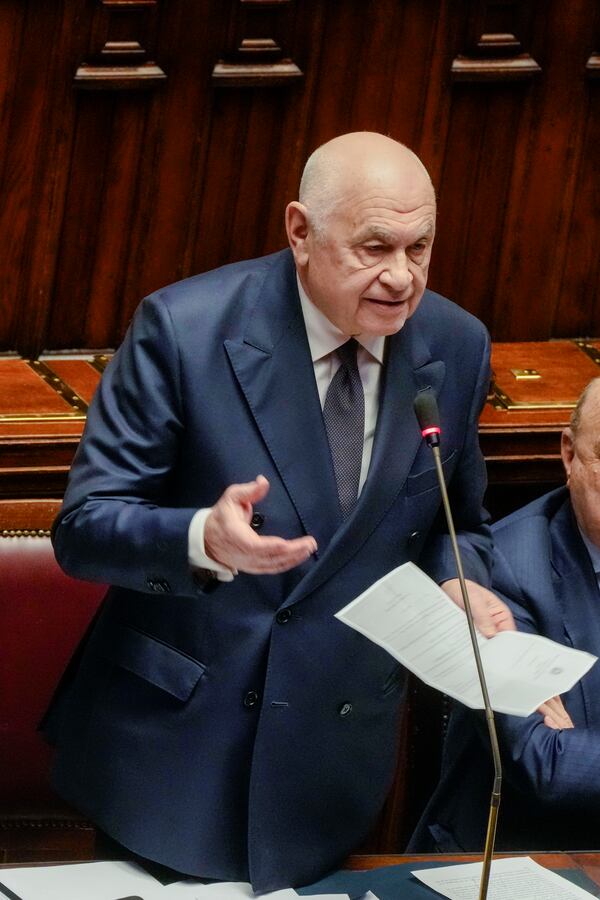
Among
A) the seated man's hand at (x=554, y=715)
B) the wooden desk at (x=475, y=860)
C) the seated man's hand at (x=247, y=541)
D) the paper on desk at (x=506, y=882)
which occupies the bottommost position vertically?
the wooden desk at (x=475, y=860)

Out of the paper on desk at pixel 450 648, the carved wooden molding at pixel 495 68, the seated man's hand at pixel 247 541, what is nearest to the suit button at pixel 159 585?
the seated man's hand at pixel 247 541

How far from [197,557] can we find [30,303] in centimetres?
158

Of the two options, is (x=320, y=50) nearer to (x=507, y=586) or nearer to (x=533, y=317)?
(x=533, y=317)

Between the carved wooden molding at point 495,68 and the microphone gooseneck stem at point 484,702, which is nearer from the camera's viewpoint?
the microphone gooseneck stem at point 484,702

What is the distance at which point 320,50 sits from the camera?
3703 mm

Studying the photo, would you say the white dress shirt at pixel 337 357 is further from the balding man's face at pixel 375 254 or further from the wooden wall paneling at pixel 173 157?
the wooden wall paneling at pixel 173 157

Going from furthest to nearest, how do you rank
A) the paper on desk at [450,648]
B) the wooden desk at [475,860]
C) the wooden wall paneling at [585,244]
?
the wooden wall paneling at [585,244] → the wooden desk at [475,860] → the paper on desk at [450,648]

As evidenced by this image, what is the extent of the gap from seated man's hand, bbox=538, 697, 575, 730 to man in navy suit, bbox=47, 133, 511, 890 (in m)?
0.37

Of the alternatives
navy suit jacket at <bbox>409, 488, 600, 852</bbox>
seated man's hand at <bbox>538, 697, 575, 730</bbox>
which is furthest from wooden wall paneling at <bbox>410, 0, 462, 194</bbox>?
seated man's hand at <bbox>538, 697, 575, 730</bbox>

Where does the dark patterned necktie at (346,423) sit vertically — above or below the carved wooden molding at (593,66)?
below

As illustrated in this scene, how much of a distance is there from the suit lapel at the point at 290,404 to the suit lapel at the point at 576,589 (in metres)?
0.71

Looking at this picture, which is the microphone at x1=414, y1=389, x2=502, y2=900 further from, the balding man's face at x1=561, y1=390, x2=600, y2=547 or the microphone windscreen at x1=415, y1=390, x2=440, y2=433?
the balding man's face at x1=561, y1=390, x2=600, y2=547

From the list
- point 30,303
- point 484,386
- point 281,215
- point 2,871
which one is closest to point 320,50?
point 281,215

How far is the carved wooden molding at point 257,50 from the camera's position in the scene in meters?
3.62
